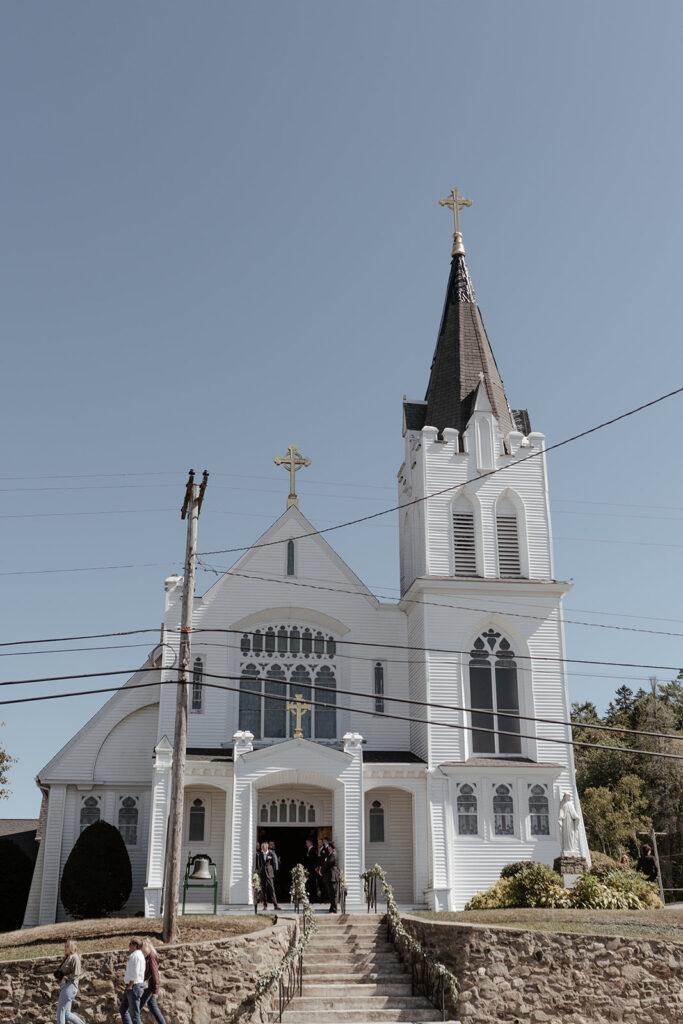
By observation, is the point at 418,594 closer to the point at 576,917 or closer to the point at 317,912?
the point at 317,912

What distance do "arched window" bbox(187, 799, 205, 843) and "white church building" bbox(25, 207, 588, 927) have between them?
4 cm

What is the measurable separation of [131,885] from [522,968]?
13.8 m

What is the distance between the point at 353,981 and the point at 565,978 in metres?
3.87

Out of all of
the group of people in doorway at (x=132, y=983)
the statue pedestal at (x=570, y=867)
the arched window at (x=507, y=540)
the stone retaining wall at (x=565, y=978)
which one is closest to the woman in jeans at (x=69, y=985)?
the group of people in doorway at (x=132, y=983)

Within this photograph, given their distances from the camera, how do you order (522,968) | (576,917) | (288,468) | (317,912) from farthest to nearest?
(288,468), (317,912), (576,917), (522,968)

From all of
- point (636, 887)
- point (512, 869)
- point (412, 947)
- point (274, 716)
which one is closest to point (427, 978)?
point (412, 947)

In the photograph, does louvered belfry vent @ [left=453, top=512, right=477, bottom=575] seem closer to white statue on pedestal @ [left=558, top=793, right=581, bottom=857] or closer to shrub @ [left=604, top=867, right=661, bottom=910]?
white statue on pedestal @ [left=558, top=793, right=581, bottom=857]

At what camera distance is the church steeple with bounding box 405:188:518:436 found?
35.3 meters

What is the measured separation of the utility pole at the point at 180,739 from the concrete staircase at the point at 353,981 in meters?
2.61

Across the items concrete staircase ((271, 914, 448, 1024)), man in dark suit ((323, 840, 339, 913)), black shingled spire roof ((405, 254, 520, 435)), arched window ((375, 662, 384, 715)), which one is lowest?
concrete staircase ((271, 914, 448, 1024))

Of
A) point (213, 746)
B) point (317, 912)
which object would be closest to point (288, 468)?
point (213, 746)

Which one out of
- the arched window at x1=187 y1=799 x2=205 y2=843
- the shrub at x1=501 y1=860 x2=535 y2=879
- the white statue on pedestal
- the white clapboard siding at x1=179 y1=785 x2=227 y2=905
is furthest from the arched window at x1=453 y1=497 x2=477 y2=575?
the arched window at x1=187 y1=799 x2=205 y2=843

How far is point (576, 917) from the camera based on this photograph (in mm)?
19922

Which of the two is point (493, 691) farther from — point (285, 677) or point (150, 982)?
point (150, 982)
